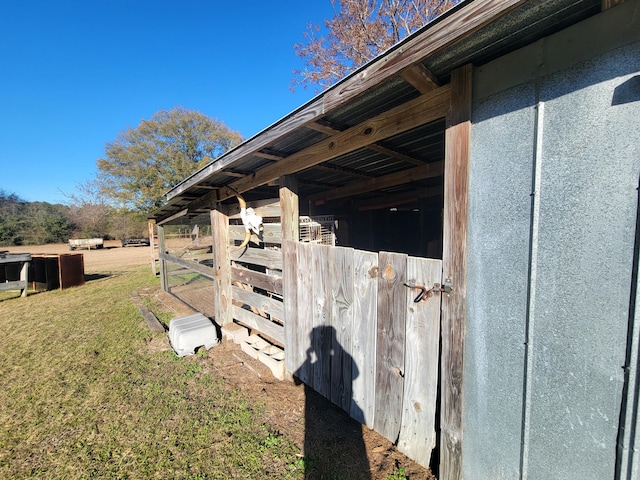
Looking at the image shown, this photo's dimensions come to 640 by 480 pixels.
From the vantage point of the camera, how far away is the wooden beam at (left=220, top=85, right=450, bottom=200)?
1482mm

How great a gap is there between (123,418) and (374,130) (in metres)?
3.40

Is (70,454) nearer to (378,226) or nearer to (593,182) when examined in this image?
(593,182)

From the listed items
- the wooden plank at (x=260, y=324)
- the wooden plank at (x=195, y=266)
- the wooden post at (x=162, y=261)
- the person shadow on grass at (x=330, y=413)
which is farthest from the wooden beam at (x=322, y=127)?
the wooden post at (x=162, y=261)

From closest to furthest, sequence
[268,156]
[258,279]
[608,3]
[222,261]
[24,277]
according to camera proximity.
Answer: [608,3]
[268,156]
[258,279]
[222,261]
[24,277]

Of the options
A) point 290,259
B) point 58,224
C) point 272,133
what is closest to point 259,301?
point 290,259

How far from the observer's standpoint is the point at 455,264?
140 cm

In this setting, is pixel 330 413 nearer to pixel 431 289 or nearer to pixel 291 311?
pixel 291 311

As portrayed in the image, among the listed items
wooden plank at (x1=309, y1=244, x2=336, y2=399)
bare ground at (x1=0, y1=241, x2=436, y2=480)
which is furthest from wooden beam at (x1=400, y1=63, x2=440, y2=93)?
bare ground at (x1=0, y1=241, x2=436, y2=480)

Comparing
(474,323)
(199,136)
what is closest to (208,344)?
(474,323)

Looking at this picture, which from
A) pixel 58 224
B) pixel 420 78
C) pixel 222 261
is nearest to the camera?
pixel 420 78

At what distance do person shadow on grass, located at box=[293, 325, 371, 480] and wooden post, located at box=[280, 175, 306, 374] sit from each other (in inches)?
9.2

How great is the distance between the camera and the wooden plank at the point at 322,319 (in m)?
2.27

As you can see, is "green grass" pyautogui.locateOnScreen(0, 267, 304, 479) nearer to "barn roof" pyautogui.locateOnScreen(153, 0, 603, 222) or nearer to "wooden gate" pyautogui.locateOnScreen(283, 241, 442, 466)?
"wooden gate" pyautogui.locateOnScreen(283, 241, 442, 466)

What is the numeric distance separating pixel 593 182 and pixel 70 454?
382 cm
